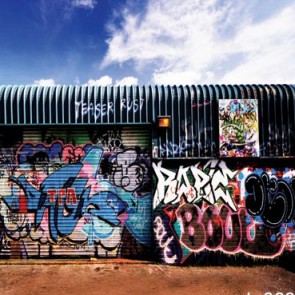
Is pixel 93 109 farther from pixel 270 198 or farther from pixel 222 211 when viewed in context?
pixel 270 198

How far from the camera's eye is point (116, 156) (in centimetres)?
759

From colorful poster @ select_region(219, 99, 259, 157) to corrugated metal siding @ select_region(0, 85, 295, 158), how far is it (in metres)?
0.14

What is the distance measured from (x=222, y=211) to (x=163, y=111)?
2882mm

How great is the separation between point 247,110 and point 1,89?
625 cm

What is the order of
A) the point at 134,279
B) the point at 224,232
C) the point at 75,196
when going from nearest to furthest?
the point at 134,279 < the point at 224,232 < the point at 75,196

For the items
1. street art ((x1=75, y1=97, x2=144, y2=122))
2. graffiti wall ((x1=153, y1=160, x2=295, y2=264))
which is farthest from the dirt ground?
street art ((x1=75, y1=97, x2=144, y2=122))

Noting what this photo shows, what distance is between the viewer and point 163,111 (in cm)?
757

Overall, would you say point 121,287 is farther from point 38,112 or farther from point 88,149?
point 38,112

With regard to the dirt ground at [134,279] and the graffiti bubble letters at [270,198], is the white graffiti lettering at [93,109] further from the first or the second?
the graffiti bubble letters at [270,198]

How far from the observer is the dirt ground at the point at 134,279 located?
6.04m

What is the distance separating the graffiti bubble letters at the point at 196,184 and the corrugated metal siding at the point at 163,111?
0.35m

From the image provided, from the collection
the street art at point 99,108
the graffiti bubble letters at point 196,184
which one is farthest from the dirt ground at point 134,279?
the street art at point 99,108

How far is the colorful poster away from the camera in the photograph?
24.6 ft

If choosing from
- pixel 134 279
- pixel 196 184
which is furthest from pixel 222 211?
pixel 134 279
